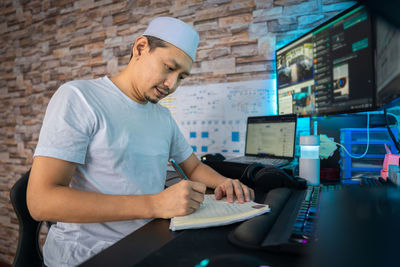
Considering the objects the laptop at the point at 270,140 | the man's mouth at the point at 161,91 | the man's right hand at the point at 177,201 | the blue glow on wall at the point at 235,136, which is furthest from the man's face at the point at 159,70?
the blue glow on wall at the point at 235,136

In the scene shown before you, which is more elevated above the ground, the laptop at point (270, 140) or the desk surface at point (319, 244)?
the laptop at point (270, 140)

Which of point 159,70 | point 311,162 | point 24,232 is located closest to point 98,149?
point 159,70

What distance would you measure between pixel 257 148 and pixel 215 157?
26 cm

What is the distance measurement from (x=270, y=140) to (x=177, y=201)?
0.88 meters

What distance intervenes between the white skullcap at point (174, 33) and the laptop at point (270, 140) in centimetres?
60

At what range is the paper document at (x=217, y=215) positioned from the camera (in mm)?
502

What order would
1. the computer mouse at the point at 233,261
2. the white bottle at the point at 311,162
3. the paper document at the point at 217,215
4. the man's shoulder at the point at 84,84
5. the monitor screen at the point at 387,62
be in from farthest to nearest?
the white bottle at the point at 311,162 → the man's shoulder at the point at 84,84 → the monitor screen at the point at 387,62 → the paper document at the point at 217,215 → the computer mouse at the point at 233,261

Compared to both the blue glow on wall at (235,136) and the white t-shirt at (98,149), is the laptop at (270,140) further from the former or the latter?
the white t-shirt at (98,149)

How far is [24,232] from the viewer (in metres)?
0.89

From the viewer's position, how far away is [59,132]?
0.67m

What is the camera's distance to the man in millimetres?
581

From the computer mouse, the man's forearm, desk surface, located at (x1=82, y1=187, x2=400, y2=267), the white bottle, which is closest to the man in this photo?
the man's forearm

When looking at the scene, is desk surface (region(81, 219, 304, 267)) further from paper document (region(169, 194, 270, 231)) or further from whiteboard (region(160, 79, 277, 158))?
whiteboard (region(160, 79, 277, 158))

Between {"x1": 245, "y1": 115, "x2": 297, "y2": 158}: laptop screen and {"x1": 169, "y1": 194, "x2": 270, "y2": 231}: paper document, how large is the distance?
68cm
